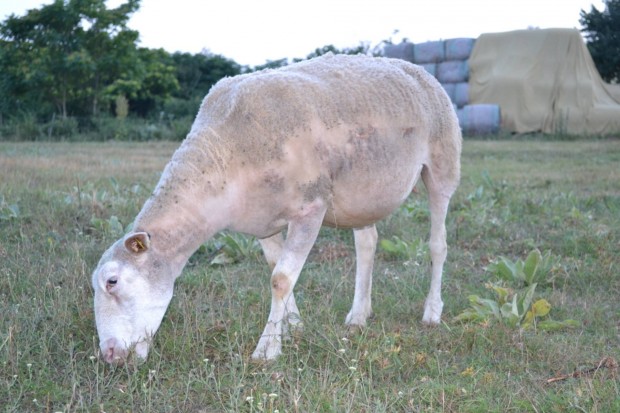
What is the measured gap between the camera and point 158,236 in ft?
13.3

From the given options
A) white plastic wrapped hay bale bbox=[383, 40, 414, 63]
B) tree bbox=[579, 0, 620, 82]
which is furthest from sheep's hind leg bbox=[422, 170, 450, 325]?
tree bbox=[579, 0, 620, 82]

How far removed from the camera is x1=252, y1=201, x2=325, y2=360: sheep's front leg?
165 inches

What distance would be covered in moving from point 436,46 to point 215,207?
842 inches

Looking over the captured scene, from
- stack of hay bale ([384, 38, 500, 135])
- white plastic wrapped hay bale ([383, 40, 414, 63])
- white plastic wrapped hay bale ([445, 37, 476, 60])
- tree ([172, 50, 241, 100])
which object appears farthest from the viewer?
tree ([172, 50, 241, 100])

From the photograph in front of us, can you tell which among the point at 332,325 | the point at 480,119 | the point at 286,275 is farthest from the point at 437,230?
the point at 480,119

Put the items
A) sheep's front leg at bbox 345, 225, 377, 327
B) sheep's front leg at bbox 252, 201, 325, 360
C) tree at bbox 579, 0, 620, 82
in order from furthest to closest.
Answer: tree at bbox 579, 0, 620, 82, sheep's front leg at bbox 345, 225, 377, 327, sheep's front leg at bbox 252, 201, 325, 360

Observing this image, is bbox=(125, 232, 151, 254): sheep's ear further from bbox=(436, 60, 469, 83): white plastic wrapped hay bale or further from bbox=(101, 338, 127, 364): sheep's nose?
bbox=(436, 60, 469, 83): white plastic wrapped hay bale

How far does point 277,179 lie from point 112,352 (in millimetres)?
1276

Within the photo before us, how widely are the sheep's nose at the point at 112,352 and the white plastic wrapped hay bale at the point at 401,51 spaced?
2217 centimetres

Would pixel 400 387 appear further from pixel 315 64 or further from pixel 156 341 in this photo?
pixel 315 64

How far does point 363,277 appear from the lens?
538cm

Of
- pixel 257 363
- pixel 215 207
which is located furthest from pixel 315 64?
pixel 257 363

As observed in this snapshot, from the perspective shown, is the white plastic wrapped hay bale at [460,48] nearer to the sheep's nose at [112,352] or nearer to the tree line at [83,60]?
the tree line at [83,60]

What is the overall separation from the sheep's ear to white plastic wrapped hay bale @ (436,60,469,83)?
2140 centimetres
